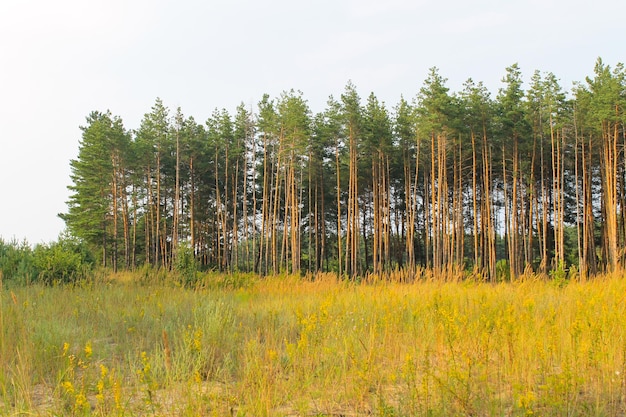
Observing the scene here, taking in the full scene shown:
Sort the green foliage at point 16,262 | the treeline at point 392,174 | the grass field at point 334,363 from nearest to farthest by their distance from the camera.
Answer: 1. the grass field at point 334,363
2. the green foliage at point 16,262
3. the treeline at point 392,174

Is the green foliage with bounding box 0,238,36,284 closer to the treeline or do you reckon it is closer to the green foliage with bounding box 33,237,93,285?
the green foliage with bounding box 33,237,93,285

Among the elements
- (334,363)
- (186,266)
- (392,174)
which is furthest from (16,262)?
(392,174)

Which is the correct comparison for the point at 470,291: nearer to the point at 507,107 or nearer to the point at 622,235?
the point at 507,107

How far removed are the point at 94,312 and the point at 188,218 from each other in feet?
130

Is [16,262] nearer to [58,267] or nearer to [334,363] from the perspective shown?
[58,267]

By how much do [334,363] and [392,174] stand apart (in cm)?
3941

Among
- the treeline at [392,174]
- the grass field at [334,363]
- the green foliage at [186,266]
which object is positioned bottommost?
the grass field at [334,363]

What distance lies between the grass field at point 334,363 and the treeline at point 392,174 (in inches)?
840

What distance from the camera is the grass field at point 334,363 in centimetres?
324

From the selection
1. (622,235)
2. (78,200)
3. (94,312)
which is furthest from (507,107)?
(78,200)

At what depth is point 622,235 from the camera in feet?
118

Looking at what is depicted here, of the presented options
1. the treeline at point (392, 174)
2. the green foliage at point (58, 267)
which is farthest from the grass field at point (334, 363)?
the treeline at point (392, 174)

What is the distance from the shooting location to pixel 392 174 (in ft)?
140

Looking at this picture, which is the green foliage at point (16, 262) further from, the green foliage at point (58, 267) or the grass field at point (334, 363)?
the grass field at point (334, 363)
